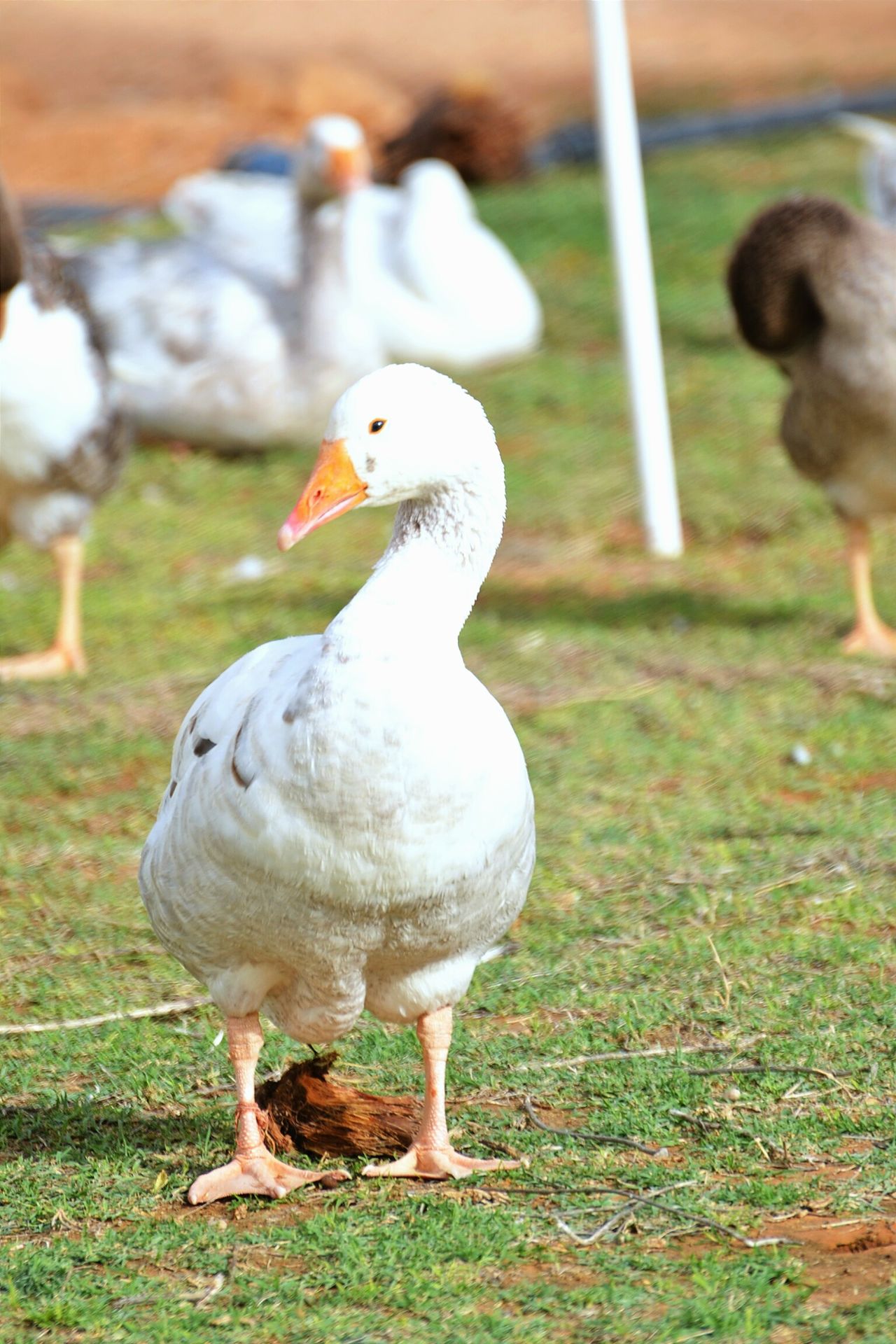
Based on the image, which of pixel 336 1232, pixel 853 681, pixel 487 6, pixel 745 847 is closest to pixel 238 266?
pixel 853 681

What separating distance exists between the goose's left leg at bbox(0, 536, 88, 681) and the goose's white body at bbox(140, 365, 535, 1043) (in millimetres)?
3574

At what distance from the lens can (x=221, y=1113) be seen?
3.58 m

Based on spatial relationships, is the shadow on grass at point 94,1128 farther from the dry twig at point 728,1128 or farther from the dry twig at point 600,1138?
the dry twig at point 728,1128

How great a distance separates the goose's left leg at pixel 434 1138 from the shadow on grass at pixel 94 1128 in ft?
1.40

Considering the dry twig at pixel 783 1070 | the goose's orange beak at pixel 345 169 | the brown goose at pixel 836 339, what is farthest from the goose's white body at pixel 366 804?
the goose's orange beak at pixel 345 169

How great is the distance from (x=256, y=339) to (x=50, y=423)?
10.3ft

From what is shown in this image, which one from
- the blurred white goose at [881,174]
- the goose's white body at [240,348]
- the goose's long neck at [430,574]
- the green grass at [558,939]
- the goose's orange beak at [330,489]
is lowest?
the green grass at [558,939]

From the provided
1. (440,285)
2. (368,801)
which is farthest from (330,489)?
(440,285)

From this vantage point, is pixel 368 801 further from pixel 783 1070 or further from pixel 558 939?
pixel 558 939

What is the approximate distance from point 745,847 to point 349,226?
6.19 metres

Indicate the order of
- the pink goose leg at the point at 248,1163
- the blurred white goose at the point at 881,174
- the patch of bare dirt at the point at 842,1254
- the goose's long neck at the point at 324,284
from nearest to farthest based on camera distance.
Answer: the patch of bare dirt at the point at 842,1254 → the pink goose leg at the point at 248,1163 → the goose's long neck at the point at 324,284 → the blurred white goose at the point at 881,174

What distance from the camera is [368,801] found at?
274 cm

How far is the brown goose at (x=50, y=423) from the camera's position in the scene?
20.8 feet

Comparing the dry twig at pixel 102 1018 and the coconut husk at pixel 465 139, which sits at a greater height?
the coconut husk at pixel 465 139
